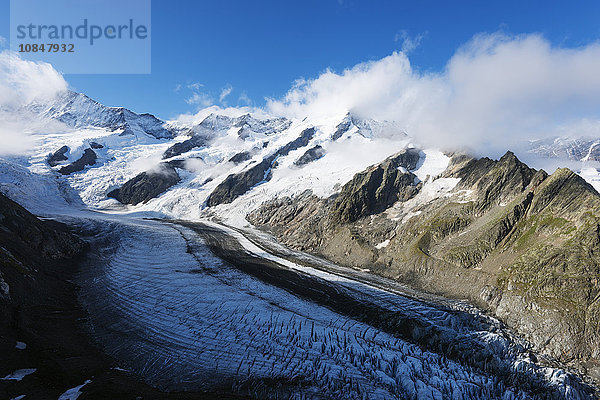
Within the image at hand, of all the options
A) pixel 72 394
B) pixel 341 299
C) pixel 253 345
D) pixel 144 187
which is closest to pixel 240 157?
pixel 144 187

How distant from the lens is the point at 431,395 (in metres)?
23.2

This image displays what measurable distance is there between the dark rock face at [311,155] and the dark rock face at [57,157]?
116053mm

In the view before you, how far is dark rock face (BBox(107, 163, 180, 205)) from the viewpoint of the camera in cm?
13162

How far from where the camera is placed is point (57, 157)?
487 ft

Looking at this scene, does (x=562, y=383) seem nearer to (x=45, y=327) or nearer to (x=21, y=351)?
(x=21, y=351)

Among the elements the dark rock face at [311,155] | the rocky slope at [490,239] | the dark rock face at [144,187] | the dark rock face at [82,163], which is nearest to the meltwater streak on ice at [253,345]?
the rocky slope at [490,239]

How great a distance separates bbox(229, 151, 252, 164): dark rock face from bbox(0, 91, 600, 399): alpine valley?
93.9 meters

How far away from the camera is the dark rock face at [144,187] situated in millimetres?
131625

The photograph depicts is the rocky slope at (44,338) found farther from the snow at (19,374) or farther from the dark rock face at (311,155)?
the dark rock face at (311,155)

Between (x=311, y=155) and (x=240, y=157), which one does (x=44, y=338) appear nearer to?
(x=311, y=155)

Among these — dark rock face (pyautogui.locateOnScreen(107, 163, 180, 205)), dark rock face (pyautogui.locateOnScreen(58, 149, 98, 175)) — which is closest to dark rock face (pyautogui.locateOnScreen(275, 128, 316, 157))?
dark rock face (pyautogui.locateOnScreen(107, 163, 180, 205))

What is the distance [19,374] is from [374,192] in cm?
7258

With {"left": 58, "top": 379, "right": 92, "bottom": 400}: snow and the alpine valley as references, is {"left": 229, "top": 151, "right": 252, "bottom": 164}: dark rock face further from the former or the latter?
{"left": 58, "top": 379, "right": 92, "bottom": 400}: snow

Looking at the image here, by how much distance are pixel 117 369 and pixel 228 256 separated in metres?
33.3
